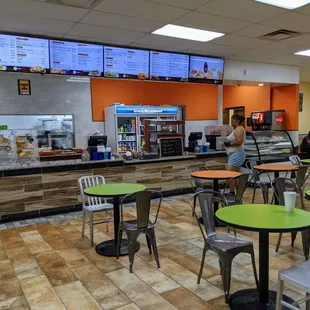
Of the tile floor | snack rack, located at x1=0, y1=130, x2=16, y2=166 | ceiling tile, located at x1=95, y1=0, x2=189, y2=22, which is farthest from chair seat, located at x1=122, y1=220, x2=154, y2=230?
snack rack, located at x1=0, y1=130, x2=16, y2=166

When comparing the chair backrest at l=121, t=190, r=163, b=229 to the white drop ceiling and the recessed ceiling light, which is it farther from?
the recessed ceiling light

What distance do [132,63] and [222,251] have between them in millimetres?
3891

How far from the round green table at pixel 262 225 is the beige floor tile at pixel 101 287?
36.6 inches

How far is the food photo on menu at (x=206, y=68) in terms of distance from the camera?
612 cm

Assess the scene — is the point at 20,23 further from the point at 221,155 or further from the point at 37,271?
the point at 221,155

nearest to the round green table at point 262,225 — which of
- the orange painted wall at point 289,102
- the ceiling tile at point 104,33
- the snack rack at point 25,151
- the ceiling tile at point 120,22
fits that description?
the ceiling tile at point 120,22

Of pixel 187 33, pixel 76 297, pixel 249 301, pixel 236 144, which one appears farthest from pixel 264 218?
pixel 187 33

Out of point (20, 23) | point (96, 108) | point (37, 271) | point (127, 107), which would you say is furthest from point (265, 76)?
point (37, 271)

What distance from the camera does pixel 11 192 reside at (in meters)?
5.05

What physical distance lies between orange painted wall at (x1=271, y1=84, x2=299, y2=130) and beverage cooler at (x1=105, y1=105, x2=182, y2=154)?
3172mm

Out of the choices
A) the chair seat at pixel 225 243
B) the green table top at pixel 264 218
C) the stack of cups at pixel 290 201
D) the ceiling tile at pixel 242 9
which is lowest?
the chair seat at pixel 225 243

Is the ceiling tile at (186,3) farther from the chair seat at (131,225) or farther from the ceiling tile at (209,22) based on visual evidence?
→ the chair seat at (131,225)

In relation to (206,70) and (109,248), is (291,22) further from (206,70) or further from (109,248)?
(109,248)

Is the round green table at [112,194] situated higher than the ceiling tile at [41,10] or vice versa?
the ceiling tile at [41,10]
